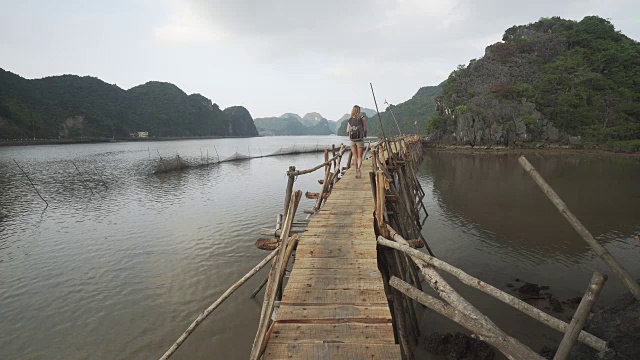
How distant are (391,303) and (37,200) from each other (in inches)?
1005

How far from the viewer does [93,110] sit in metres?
116

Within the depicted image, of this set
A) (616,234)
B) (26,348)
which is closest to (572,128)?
(616,234)

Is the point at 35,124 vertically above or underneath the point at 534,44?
underneath

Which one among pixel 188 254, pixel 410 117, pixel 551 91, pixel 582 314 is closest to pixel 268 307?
pixel 582 314

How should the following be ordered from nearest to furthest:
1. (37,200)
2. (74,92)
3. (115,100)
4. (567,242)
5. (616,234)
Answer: (567,242) → (616,234) → (37,200) → (74,92) → (115,100)

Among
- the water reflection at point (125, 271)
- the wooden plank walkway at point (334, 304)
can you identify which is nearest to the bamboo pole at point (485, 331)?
the wooden plank walkway at point (334, 304)

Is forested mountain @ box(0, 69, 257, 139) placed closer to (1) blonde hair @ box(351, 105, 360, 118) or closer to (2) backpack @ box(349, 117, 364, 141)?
(2) backpack @ box(349, 117, 364, 141)

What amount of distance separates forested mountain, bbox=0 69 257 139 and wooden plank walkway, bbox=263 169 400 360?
10775 cm

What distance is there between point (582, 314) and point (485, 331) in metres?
0.96

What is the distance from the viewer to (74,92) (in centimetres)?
12238

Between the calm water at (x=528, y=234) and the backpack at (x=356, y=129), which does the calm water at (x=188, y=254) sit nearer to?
the calm water at (x=528, y=234)

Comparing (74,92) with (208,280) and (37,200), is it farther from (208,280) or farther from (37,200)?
(208,280)

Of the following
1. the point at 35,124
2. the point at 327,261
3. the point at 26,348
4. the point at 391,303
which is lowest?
the point at 26,348

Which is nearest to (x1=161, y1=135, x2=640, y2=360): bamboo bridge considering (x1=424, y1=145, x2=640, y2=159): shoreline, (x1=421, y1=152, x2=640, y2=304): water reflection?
(x1=421, y1=152, x2=640, y2=304): water reflection
